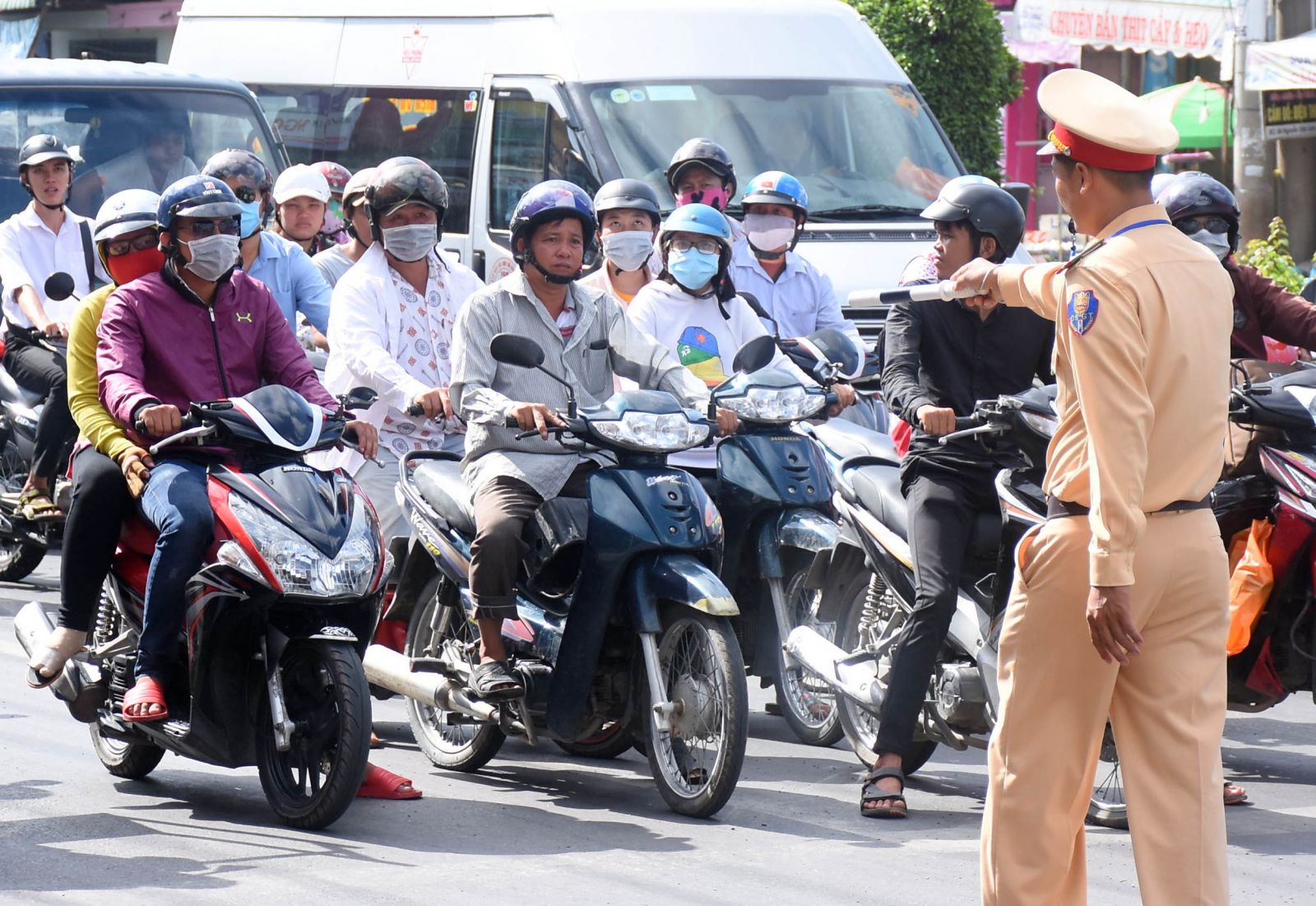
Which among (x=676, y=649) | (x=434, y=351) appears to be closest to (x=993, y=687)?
(x=676, y=649)

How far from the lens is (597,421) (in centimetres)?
614

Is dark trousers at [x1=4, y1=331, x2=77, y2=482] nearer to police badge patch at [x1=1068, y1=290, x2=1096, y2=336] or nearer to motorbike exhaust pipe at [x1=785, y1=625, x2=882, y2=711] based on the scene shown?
motorbike exhaust pipe at [x1=785, y1=625, x2=882, y2=711]

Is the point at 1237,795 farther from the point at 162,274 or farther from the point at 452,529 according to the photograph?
the point at 162,274

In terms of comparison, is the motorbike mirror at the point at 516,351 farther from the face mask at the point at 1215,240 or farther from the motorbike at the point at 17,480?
the motorbike at the point at 17,480

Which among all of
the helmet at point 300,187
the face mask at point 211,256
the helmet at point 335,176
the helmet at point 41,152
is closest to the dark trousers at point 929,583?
the face mask at point 211,256

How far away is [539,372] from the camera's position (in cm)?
661

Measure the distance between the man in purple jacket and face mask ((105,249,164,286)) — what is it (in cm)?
37

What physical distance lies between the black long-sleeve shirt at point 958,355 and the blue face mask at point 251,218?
2.94m

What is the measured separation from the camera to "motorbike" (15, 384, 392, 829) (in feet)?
19.0

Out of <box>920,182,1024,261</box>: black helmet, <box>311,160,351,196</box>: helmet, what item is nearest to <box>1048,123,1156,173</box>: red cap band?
<box>920,182,1024,261</box>: black helmet

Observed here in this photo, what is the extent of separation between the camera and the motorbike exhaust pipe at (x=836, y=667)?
259 inches

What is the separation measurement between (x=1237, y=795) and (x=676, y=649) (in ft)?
5.83

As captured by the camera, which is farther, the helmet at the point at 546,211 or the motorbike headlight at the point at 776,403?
the motorbike headlight at the point at 776,403

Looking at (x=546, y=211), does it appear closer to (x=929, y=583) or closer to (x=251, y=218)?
(x=929, y=583)
